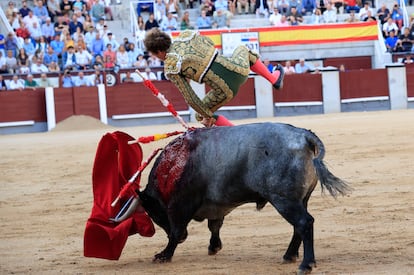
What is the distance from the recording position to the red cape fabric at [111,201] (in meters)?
5.57

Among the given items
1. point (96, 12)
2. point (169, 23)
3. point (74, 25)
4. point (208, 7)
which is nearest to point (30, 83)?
point (74, 25)

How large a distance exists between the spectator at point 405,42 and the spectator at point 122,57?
6.31m

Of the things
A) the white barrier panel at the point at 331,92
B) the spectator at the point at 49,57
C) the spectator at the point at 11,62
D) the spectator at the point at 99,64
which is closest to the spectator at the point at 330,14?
the white barrier panel at the point at 331,92

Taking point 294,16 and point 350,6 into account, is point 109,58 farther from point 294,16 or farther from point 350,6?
point 350,6

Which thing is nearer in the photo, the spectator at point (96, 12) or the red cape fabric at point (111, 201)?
the red cape fabric at point (111, 201)

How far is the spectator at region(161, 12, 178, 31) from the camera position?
20.2m

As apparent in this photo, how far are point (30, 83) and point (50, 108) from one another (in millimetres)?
626

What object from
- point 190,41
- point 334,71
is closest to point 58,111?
point 334,71

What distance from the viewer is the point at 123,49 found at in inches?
739

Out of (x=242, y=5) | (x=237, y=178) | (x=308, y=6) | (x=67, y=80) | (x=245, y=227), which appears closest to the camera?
(x=237, y=178)

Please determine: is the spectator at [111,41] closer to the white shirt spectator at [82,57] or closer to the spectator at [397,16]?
the white shirt spectator at [82,57]

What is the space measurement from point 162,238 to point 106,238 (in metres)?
1.02

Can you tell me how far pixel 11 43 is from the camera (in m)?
18.1

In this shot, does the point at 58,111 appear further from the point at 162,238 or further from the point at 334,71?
the point at 162,238
